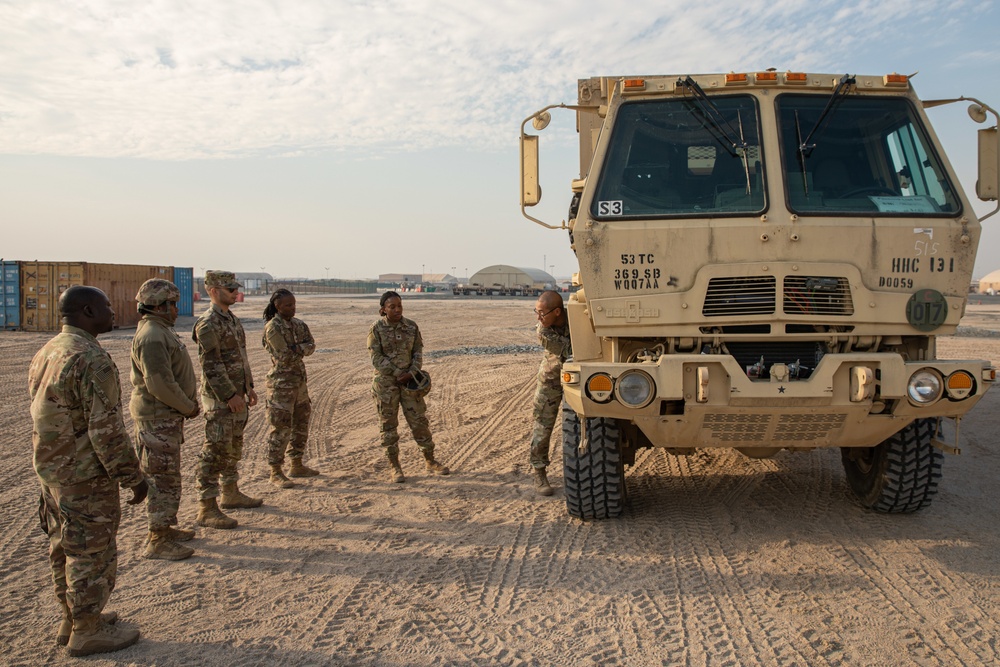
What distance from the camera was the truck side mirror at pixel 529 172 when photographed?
5043 mm

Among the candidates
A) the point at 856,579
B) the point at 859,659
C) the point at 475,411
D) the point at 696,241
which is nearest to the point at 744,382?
the point at 696,241

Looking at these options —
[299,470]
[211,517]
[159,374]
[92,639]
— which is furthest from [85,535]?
[299,470]

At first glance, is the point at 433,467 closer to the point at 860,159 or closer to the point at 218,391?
the point at 218,391

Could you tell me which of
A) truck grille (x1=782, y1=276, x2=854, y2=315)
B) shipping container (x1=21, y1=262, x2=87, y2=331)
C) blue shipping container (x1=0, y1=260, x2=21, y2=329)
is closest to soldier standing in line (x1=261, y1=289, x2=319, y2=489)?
truck grille (x1=782, y1=276, x2=854, y2=315)

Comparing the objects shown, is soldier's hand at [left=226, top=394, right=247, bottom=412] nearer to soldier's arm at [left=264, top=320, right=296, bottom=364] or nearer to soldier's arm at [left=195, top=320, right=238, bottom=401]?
soldier's arm at [left=195, top=320, right=238, bottom=401]

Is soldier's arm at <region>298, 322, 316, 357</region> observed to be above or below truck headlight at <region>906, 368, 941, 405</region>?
above

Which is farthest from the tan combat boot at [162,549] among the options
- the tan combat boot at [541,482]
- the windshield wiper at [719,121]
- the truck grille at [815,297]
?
the windshield wiper at [719,121]

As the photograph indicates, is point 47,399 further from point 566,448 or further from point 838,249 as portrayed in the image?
point 838,249

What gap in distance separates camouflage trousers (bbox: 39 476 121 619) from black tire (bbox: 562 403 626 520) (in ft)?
9.14

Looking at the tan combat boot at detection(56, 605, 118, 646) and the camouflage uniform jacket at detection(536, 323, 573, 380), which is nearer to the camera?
the tan combat boot at detection(56, 605, 118, 646)

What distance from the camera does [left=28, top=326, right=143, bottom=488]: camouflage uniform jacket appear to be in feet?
11.1

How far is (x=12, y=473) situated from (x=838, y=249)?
6735 millimetres

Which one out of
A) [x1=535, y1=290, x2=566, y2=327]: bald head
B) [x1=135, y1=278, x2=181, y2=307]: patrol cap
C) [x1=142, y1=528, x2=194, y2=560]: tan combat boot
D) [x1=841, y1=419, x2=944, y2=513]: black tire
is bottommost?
[x1=142, y1=528, x2=194, y2=560]: tan combat boot

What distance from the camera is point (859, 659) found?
3.32 metres
